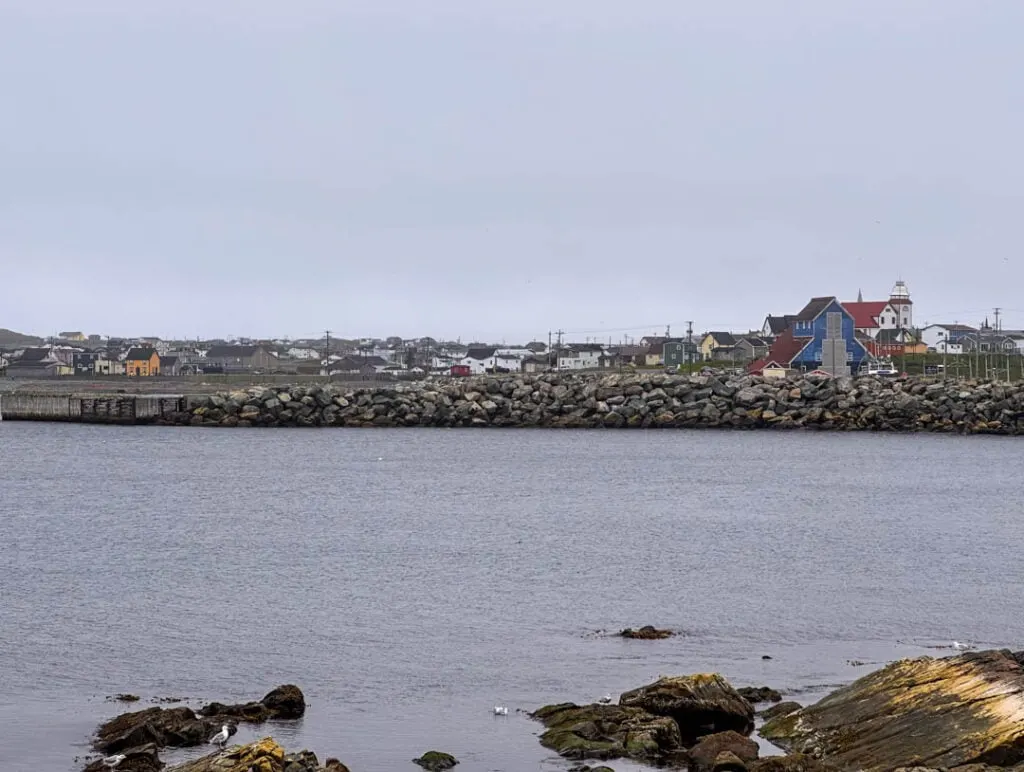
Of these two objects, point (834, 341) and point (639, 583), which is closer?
point (639, 583)

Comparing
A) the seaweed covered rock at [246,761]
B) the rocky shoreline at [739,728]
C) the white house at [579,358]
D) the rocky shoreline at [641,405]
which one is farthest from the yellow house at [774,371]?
the seaweed covered rock at [246,761]

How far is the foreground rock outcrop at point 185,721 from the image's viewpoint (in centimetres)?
1473

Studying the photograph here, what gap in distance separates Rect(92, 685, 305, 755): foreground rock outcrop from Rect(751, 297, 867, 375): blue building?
7171cm

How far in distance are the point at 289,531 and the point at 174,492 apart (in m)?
10.4

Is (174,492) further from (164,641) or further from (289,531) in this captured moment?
(164,641)

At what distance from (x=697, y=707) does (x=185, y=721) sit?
5317mm

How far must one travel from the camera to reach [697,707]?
50.7 ft

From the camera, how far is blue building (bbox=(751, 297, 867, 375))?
8794cm

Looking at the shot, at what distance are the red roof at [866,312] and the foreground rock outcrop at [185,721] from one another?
318ft

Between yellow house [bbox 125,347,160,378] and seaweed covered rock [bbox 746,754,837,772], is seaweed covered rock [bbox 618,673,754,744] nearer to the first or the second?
seaweed covered rock [bbox 746,754,837,772]

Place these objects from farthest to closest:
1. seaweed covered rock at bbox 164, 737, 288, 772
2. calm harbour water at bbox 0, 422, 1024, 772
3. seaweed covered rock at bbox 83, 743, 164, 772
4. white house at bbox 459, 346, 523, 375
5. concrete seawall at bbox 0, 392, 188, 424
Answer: white house at bbox 459, 346, 523, 375
concrete seawall at bbox 0, 392, 188, 424
calm harbour water at bbox 0, 422, 1024, 772
seaweed covered rock at bbox 83, 743, 164, 772
seaweed covered rock at bbox 164, 737, 288, 772

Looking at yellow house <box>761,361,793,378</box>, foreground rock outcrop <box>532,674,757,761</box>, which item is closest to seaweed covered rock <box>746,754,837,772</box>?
foreground rock outcrop <box>532,674,757,761</box>

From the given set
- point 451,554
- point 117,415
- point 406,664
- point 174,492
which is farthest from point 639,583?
point 117,415

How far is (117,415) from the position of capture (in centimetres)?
7538
